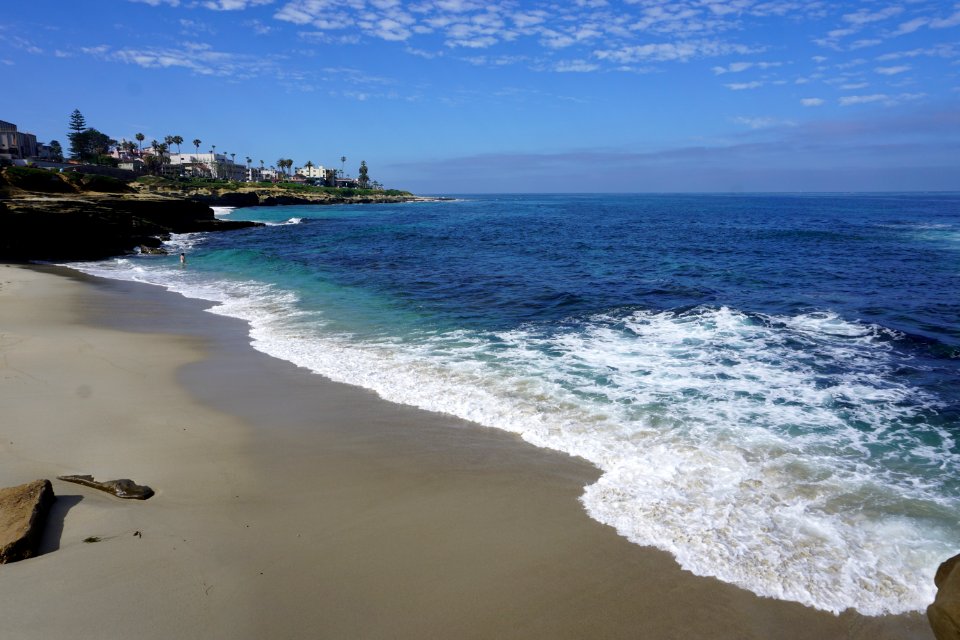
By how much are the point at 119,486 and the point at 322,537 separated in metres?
2.78

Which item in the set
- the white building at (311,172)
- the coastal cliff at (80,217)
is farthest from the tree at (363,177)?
the coastal cliff at (80,217)

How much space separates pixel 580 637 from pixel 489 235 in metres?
43.3

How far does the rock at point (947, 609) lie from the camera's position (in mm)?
4168

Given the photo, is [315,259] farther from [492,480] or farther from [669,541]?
[669,541]

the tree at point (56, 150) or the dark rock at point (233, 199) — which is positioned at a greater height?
the tree at point (56, 150)

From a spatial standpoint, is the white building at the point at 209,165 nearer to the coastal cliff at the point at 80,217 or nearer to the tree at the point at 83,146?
the tree at the point at 83,146

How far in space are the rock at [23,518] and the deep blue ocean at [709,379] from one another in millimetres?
5294

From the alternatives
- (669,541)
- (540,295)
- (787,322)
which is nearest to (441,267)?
(540,295)

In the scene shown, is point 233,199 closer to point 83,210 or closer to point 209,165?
point 209,165

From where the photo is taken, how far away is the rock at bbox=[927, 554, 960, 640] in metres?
4.17

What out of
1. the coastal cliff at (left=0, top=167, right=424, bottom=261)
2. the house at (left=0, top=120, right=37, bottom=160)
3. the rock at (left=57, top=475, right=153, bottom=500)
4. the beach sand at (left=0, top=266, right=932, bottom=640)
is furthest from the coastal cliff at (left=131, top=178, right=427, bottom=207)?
the rock at (left=57, top=475, right=153, bottom=500)

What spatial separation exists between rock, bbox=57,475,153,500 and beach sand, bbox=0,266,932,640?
0.10 metres

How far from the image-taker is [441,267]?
2738cm

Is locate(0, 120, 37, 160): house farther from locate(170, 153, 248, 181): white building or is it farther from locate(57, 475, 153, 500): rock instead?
locate(57, 475, 153, 500): rock
